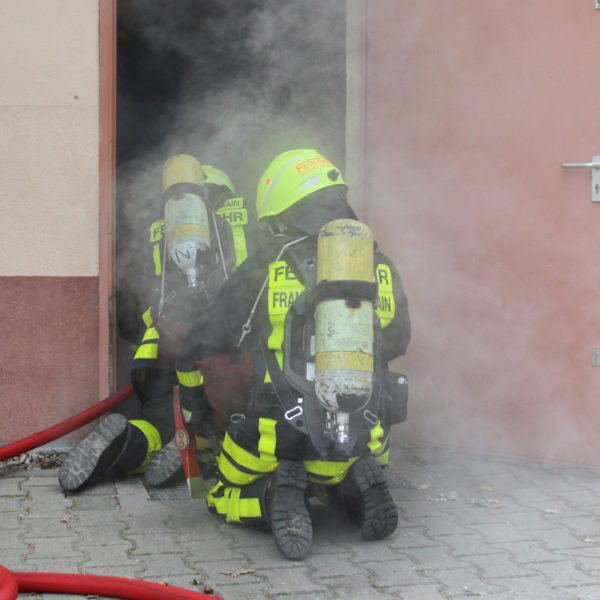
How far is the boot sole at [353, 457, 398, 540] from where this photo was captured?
3240 mm

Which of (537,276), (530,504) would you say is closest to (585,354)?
(537,276)

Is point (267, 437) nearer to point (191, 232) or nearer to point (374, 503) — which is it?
point (374, 503)

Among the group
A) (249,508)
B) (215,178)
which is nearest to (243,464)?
(249,508)

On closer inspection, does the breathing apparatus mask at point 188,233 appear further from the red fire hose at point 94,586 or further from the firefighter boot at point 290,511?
the red fire hose at point 94,586

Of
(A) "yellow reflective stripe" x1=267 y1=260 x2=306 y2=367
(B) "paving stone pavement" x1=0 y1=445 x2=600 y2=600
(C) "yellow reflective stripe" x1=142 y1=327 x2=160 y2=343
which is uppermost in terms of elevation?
(A) "yellow reflective stripe" x1=267 y1=260 x2=306 y2=367

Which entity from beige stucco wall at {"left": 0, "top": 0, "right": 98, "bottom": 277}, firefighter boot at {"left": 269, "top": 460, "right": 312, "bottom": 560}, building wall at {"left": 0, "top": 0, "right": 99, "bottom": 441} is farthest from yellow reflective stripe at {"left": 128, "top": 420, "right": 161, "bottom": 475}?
firefighter boot at {"left": 269, "top": 460, "right": 312, "bottom": 560}

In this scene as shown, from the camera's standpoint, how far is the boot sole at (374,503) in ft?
10.6

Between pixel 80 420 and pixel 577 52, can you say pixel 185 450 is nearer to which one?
pixel 80 420

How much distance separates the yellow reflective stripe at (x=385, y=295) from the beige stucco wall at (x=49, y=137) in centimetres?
178

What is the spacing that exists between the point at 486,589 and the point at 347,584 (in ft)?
1.48

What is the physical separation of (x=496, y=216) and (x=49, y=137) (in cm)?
236

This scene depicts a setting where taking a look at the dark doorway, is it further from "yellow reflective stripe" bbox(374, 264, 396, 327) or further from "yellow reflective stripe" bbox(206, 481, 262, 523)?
"yellow reflective stripe" bbox(374, 264, 396, 327)

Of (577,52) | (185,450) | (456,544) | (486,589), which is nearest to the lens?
(486,589)

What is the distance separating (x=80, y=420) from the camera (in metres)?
4.28
